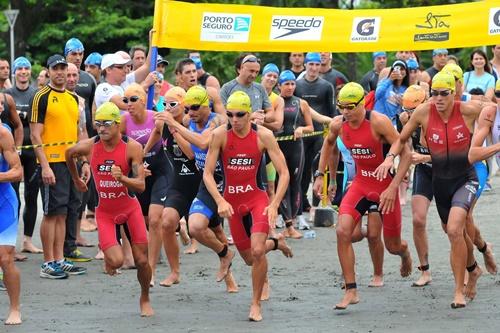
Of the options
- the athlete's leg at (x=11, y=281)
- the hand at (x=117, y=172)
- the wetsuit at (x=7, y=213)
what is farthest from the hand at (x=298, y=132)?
the athlete's leg at (x=11, y=281)

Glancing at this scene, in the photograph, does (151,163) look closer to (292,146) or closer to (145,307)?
(145,307)

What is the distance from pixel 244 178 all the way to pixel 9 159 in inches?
88.3

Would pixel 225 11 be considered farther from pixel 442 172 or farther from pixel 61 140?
pixel 442 172

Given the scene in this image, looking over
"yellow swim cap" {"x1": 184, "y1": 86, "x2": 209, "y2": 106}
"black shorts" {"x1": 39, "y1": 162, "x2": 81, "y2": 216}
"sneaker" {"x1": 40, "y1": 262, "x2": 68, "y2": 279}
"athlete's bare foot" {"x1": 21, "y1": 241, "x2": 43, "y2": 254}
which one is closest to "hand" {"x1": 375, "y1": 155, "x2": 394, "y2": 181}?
"yellow swim cap" {"x1": 184, "y1": 86, "x2": 209, "y2": 106}

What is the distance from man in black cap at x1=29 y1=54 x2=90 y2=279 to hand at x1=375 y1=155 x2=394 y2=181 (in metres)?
3.91

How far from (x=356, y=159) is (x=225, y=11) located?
2.86m

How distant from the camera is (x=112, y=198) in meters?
11.9

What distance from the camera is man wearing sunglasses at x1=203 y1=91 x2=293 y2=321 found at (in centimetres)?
1159

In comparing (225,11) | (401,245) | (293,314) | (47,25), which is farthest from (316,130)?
(47,25)

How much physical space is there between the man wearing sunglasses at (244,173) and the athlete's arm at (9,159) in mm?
1757

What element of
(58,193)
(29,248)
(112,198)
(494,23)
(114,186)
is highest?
(494,23)

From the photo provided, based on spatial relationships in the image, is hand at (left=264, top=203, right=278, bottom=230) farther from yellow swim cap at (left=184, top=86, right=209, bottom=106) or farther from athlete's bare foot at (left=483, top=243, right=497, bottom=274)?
athlete's bare foot at (left=483, top=243, right=497, bottom=274)

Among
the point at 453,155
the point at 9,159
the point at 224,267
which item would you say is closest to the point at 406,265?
the point at 453,155

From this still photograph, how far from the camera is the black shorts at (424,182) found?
43.1 ft
